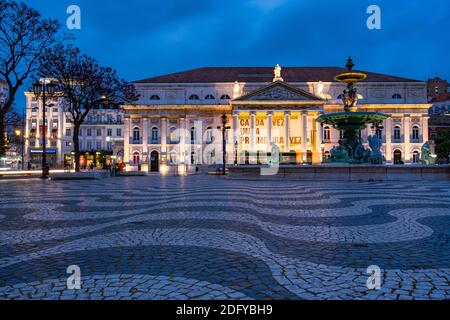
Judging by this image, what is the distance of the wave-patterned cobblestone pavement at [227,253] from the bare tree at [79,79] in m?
18.9

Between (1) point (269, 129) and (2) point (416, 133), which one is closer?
(1) point (269, 129)

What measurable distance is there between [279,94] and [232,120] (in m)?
9.03

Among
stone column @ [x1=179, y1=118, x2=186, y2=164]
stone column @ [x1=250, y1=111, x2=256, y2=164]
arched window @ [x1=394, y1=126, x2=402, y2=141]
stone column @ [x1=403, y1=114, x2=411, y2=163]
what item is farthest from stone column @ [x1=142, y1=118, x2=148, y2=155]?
stone column @ [x1=403, y1=114, x2=411, y2=163]

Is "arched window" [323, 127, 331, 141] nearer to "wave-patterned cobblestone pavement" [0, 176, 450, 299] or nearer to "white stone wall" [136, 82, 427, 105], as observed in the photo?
"white stone wall" [136, 82, 427, 105]

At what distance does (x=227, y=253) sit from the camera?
4133 millimetres

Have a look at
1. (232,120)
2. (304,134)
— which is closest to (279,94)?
(304,134)

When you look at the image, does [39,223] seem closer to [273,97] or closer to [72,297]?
[72,297]

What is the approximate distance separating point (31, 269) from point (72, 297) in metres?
1.09

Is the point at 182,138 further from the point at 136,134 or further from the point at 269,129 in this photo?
the point at 269,129

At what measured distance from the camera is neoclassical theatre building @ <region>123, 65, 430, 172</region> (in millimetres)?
58844

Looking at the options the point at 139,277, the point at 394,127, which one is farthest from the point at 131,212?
the point at 394,127

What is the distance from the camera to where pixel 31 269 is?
140 inches

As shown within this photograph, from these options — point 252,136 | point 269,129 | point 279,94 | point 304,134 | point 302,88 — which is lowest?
point 252,136

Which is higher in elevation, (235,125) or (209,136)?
(235,125)
